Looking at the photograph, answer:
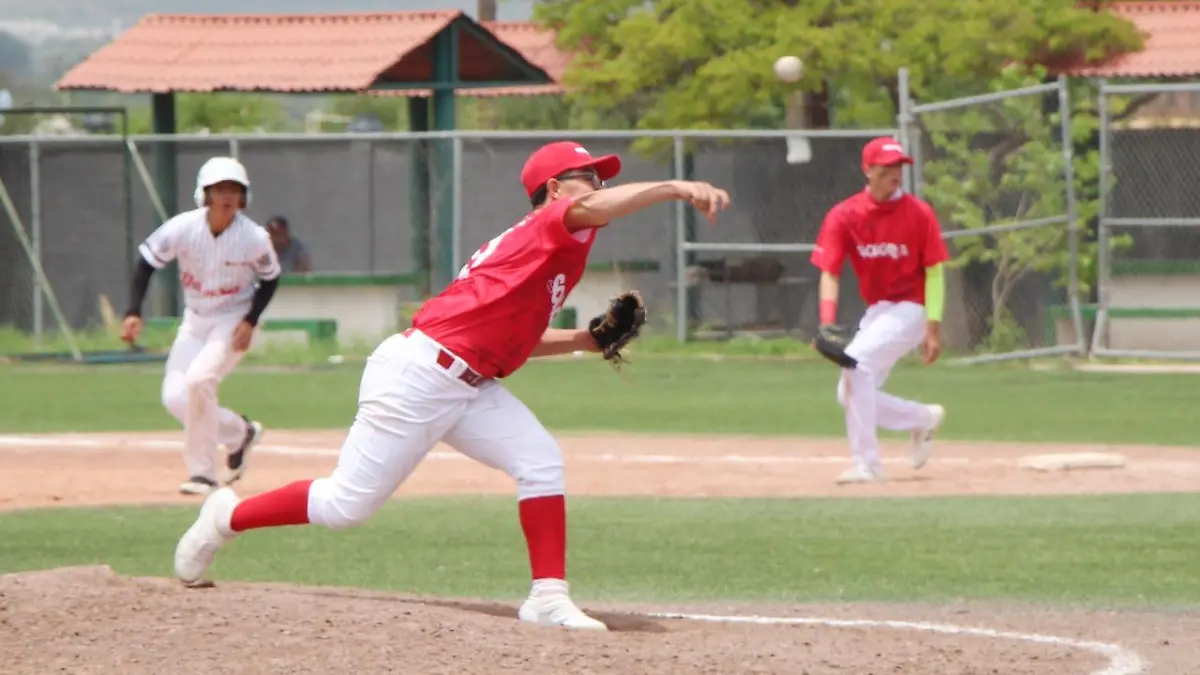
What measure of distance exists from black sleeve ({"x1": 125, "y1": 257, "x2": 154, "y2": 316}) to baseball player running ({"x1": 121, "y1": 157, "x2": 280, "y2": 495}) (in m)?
0.03

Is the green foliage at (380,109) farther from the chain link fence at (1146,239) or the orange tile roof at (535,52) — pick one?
the chain link fence at (1146,239)

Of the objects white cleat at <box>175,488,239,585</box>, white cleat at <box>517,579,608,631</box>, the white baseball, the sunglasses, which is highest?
the white baseball

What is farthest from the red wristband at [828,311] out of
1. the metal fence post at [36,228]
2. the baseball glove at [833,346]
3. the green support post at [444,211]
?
the metal fence post at [36,228]

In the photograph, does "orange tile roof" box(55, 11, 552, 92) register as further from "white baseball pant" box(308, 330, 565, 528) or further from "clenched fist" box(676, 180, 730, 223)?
"clenched fist" box(676, 180, 730, 223)

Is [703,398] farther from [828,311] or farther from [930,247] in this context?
[930,247]

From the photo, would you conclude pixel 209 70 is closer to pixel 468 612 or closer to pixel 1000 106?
pixel 1000 106

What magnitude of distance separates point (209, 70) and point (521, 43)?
5.06 metres

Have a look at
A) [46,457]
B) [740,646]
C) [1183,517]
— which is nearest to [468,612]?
[740,646]

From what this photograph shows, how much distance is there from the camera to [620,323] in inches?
311

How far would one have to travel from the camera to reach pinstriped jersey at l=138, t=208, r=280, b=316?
12453mm

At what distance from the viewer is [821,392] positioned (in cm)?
1991

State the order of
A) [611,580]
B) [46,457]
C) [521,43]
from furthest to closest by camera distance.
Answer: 1. [521,43]
2. [46,457]
3. [611,580]

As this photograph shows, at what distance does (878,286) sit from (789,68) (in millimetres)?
11225

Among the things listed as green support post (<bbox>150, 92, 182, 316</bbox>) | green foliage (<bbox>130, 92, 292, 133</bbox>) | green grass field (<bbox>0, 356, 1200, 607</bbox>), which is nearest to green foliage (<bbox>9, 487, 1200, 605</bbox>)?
green grass field (<bbox>0, 356, 1200, 607</bbox>)
